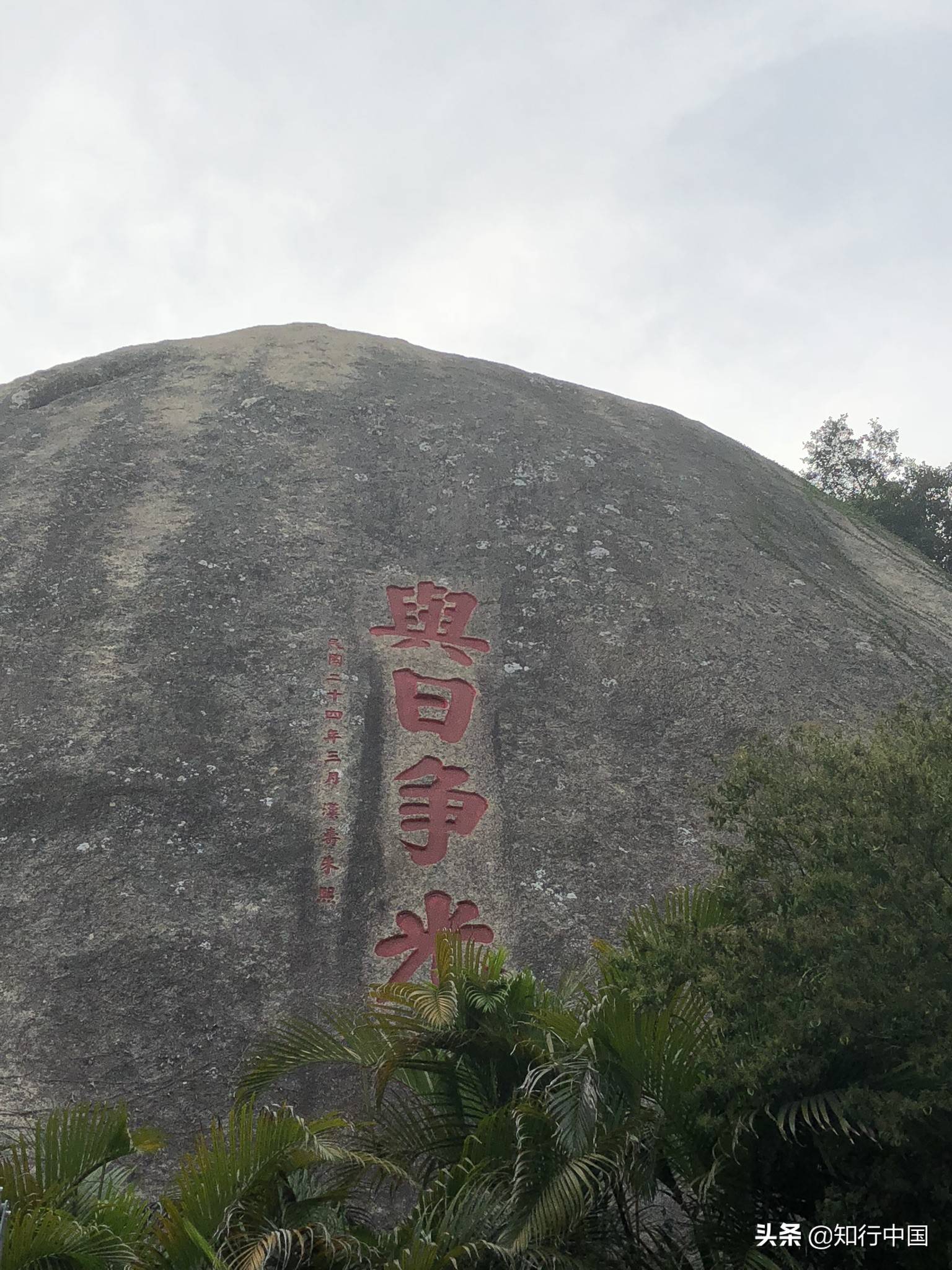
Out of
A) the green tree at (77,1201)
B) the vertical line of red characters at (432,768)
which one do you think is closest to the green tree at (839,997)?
the green tree at (77,1201)

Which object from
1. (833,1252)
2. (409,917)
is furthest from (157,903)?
(833,1252)

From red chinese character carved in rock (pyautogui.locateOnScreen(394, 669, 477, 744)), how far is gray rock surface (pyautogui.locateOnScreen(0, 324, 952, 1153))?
0.03m

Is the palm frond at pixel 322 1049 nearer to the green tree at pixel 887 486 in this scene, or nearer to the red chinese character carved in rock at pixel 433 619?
the red chinese character carved in rock at pixel 433 619

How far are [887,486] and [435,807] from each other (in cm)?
1438

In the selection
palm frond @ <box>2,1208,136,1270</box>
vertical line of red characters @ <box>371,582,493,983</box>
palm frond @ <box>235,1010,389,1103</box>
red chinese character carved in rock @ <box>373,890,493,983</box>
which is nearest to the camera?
palm frond @ <box>2,1208,136,1270</box>

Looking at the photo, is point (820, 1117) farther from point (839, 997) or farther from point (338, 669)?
point (338, 669)

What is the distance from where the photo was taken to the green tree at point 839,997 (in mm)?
5000

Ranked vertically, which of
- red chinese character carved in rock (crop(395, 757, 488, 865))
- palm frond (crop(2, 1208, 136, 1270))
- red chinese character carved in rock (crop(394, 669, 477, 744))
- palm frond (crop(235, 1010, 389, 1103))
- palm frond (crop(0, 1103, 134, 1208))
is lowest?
palm frond (crop(2, 1208, 136, 1270))

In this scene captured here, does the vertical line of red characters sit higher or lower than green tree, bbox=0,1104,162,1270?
higher

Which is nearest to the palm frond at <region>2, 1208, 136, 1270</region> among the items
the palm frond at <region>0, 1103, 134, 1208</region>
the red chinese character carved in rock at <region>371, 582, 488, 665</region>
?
the palm frond at <region>0, 1103, 134, 1208</region>

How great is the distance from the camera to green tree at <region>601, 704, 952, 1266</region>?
5000 millimetres

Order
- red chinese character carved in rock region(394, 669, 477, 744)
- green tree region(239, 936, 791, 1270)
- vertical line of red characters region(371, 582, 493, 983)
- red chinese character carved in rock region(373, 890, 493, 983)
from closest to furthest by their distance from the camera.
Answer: green tree region(239, 936, 791, 1270) < red chinese character carved in rock region(373, 890, 493, 983) < vertical line of red characters region(371, 582, 493, 983) < red chinese character carved in rock region(394, 669, 477, 744)

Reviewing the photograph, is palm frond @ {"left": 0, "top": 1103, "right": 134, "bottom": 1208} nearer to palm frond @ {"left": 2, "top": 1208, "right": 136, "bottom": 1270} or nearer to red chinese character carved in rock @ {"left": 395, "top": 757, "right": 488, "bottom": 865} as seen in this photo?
palm frond @ {"left": 2, "top": 1208, "right": 136, "bottom": 1270}

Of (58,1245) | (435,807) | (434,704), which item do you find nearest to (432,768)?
(435,807)
